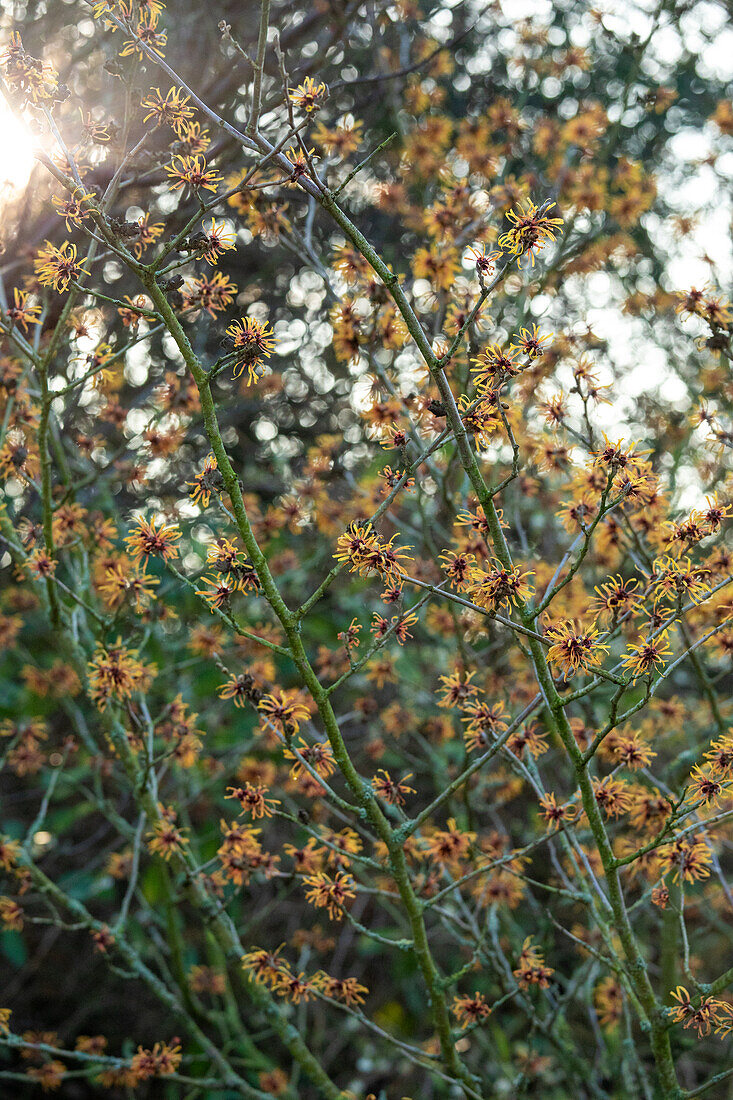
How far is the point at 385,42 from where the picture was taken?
403 cm

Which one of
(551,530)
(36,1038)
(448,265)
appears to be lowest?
(36,1038)

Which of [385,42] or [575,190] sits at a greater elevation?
[385,42]

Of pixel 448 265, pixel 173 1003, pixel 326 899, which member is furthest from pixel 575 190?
pixel 173 1003

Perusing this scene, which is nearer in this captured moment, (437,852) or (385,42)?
(437,852)

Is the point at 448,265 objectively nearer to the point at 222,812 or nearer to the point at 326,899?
the point at 326,899

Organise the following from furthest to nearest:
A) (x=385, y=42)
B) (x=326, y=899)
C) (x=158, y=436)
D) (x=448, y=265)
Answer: (x=385, y=42) → (x=158, y=436) → (x=448, y=265) → (x=326, y=899)

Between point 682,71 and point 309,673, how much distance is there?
4.33 m

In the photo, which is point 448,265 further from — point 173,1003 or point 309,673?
point 173,1003

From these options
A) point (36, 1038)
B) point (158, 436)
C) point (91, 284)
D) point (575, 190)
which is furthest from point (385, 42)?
point (36, 1038)

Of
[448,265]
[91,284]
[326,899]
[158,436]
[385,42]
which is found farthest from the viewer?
[385,42]

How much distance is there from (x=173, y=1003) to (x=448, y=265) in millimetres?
2523

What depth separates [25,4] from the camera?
11.7 feet

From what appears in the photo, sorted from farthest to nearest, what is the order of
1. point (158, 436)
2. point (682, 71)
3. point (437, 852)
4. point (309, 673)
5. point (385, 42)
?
point (682, 71), point (385, 42), point (158, 436), point (437, 852), point (309, 673)

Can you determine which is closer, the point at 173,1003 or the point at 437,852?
the point at 437,852
